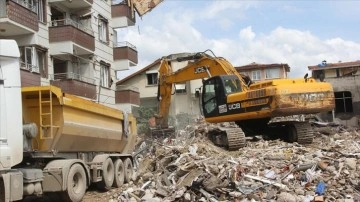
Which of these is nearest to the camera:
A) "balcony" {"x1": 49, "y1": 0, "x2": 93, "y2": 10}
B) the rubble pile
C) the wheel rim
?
the rubble pile

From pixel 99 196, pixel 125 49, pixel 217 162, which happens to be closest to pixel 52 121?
pixel 99 196

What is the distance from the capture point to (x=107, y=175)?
42.1ft

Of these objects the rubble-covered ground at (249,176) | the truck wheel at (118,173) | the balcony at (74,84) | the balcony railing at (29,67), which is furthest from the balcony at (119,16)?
the truck wheel at (118,173)

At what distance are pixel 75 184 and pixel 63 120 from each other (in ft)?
4.73

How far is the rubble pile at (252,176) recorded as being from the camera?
10500 millimetres

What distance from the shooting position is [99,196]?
1241 cm

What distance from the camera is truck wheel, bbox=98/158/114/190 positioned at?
41.5 feet

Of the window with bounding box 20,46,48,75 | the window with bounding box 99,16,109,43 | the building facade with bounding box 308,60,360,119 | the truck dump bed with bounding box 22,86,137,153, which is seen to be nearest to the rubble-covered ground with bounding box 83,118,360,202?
the truck dump bed with bounding box 22,86,137,153

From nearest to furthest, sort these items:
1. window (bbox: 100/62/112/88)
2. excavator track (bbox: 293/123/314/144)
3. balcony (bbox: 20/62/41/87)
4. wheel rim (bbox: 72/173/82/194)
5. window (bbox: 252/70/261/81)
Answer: wheel rim (bbox: 72/173/82/194) < excavator track (bbox: 293/123/314/144) < balcony (bbox: 20/62/41/87) < window (bbox: 100/62/112/88) < window (bbox: 252/70/261/81)

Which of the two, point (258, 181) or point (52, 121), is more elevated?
point (52, 121)

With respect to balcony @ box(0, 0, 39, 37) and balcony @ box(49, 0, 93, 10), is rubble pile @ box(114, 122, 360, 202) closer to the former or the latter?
balcony @ box(0, 0, 39, 37)

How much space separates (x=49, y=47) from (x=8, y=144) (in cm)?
1534

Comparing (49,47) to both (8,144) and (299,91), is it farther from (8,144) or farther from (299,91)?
(8,144)

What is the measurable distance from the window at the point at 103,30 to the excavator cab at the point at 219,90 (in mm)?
13527
